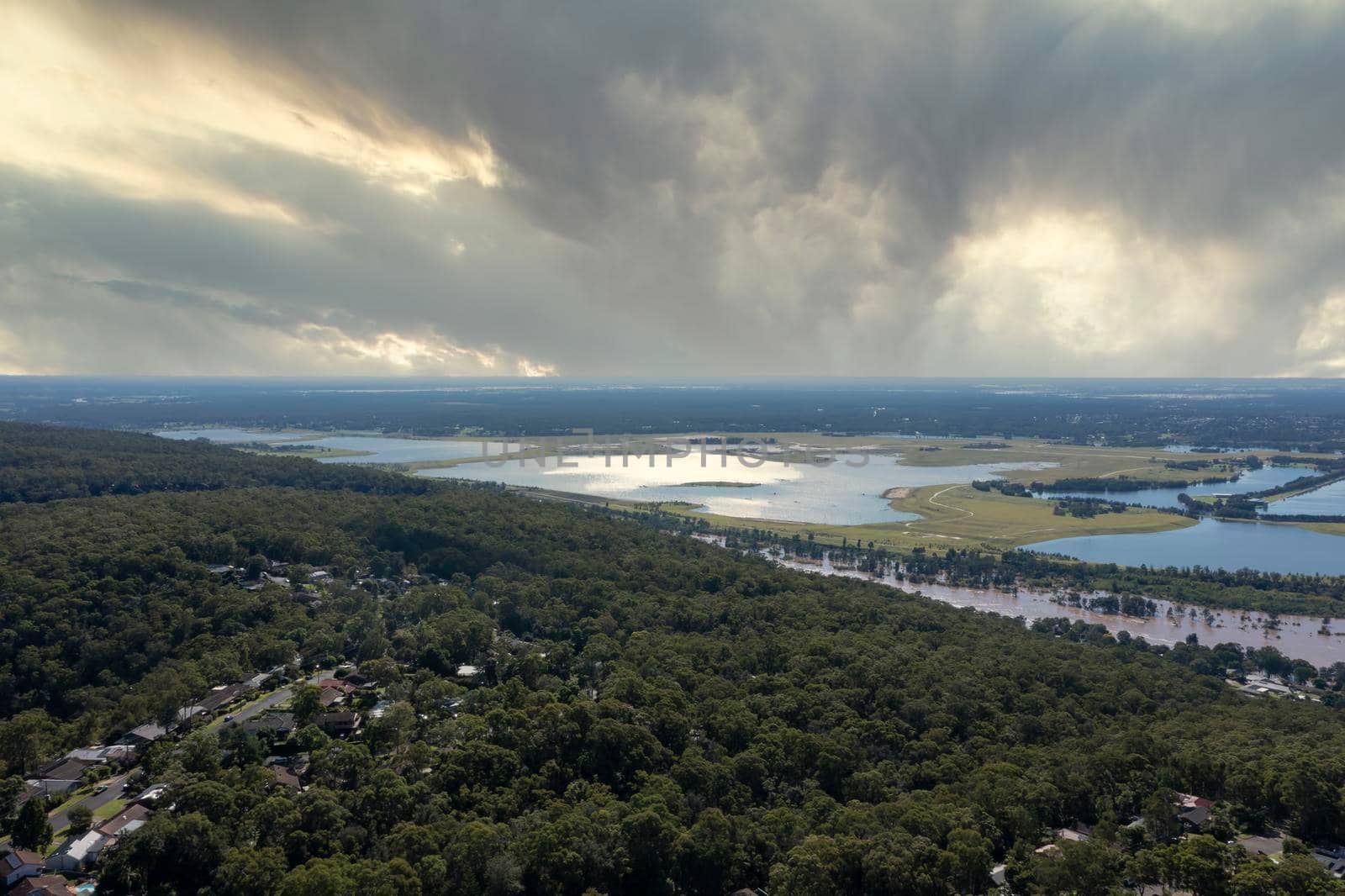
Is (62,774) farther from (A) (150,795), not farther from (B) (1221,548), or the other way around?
(B) (1221,548)

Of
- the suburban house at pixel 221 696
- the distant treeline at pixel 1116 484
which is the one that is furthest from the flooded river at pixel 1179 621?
the distant treeline at pixel 1116 484

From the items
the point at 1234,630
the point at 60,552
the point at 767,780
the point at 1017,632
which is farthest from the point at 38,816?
the point at 1234,630

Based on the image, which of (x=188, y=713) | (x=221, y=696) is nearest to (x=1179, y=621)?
(x=221, y=696)

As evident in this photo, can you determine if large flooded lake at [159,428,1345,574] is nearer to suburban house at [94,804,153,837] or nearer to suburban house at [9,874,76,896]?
suburban house at [94,804,153,837]

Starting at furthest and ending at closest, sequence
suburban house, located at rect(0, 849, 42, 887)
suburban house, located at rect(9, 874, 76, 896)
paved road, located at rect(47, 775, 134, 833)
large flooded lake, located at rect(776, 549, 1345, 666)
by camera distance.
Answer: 1. large flooded lake, located at rect(776, 549, 1345, 666)
2. paved road, located at rect(47, 775, 134, 833)
3. suburban house, located at rect(0, 849, 42, 887)
4. suburban house, located at rect(9, 874, 76, 896)

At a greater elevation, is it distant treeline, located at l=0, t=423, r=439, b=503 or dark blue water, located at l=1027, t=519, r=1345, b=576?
A: distant treeline, located at l=0, t=423, r=439, b=503

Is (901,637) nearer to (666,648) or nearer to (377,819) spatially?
(666,648)

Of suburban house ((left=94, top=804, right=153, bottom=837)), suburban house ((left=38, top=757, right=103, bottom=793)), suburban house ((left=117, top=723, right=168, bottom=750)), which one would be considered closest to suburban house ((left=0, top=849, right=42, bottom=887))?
suburban house ((left=94, top=804, right=153, bottom=837))
